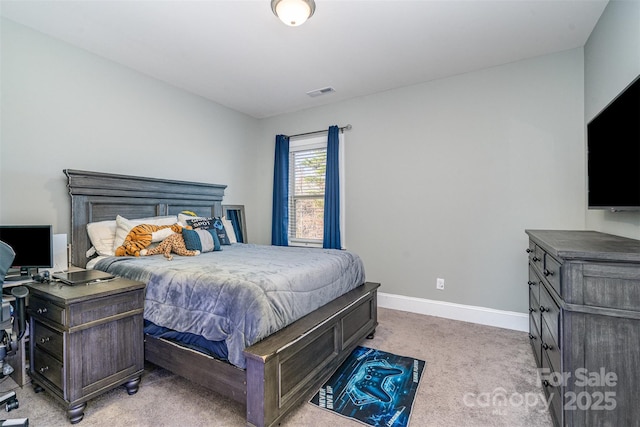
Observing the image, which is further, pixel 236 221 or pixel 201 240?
pixel 236 221

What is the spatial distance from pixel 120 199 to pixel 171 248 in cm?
83

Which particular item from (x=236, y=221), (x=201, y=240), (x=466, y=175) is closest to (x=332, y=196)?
(x=236, y=221)

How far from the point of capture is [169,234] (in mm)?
2803


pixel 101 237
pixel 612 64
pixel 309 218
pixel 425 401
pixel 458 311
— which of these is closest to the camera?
pixel 425 401

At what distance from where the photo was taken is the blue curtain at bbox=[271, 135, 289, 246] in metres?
4.36

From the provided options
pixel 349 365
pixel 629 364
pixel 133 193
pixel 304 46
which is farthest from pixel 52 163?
pixel 629 364

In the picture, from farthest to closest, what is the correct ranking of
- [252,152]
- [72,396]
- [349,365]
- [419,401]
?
[252,152] < [349,365] < [419,401] < [72,396]

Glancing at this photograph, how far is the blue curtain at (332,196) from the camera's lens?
12.9ft

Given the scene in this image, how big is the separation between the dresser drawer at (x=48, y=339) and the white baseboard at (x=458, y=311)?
9.88ft

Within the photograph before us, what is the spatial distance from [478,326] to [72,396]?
10.9 feet

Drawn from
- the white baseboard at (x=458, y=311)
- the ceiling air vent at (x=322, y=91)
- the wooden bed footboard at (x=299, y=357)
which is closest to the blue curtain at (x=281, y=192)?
the ceiling air vent at (x=322, y=91)

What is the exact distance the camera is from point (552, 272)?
156 cm

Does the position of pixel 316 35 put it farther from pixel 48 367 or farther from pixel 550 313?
pixel 48 367

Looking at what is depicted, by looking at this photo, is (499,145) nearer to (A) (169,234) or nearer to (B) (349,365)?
(B) (349,365)
